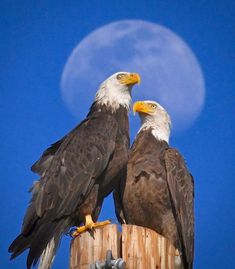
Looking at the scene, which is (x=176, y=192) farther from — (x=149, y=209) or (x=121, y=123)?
(x=121, y=123)

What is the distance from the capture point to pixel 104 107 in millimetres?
7715

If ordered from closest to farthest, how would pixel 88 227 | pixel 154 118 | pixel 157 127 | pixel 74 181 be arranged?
1. pixel 88 227
2. pixel 74 181
3. pixel 157 127
4. pixel 154 118

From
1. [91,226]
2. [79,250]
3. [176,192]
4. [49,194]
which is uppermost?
[176,192]

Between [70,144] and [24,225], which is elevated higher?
[70,144]

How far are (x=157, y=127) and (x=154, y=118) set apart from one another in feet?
0.57

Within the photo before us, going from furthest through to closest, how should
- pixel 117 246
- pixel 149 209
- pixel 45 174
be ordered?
1. pixel 149 209
2. pixel 45 174
3. pixel 117 246

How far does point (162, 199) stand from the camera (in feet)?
23.8

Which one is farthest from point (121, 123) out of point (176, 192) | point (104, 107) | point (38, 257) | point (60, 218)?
point (38, 257)

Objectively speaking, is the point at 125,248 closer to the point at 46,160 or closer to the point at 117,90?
the point at 46,160

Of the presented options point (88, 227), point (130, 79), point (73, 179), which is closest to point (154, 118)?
point (130, 79)

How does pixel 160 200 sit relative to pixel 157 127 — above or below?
below

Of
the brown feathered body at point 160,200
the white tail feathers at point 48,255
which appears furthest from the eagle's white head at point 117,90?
the white tail feathers at point 48,255

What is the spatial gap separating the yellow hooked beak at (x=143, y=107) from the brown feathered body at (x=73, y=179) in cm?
83

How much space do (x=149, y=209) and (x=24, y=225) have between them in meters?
1.82
